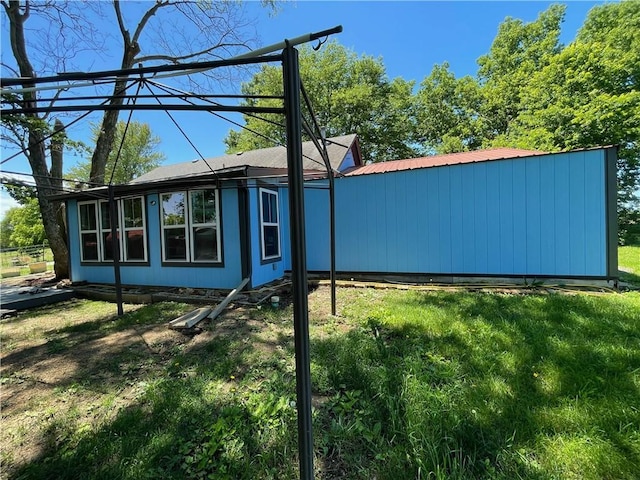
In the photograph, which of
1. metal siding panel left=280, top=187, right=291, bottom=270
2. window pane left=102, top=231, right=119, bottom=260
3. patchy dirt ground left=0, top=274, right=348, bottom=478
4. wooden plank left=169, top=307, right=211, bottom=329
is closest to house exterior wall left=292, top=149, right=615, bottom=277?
metal siding panel left=280, top=187, right=291, bottom=270

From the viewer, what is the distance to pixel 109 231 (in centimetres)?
753

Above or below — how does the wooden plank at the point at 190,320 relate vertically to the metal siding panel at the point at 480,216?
below

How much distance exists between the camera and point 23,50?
8469mm

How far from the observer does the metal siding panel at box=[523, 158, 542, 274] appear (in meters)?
5.42

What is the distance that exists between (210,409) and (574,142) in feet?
52.9

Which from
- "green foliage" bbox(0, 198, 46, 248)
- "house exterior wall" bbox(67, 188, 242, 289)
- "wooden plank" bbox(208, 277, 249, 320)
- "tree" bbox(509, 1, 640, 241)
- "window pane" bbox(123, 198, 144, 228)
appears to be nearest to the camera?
"wooden plank" bbox(208, 277, 249, 320)

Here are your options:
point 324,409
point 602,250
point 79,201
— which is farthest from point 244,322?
point 79,201

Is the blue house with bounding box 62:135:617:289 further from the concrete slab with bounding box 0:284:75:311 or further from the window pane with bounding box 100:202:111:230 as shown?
the concrete slab with bounding box 0:284:75:311

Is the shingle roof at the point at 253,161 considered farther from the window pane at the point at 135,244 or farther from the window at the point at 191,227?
the window at the point at 191,227

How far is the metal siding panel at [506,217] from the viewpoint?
5.60 meters

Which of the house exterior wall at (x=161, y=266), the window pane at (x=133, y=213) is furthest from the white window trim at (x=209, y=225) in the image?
the window pane at (x=133, y=213)

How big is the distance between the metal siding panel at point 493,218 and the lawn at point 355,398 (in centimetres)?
159

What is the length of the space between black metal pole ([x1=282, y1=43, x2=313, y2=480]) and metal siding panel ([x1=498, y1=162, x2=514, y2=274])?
18.3ft

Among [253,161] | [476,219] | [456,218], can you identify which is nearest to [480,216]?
[476,219]
